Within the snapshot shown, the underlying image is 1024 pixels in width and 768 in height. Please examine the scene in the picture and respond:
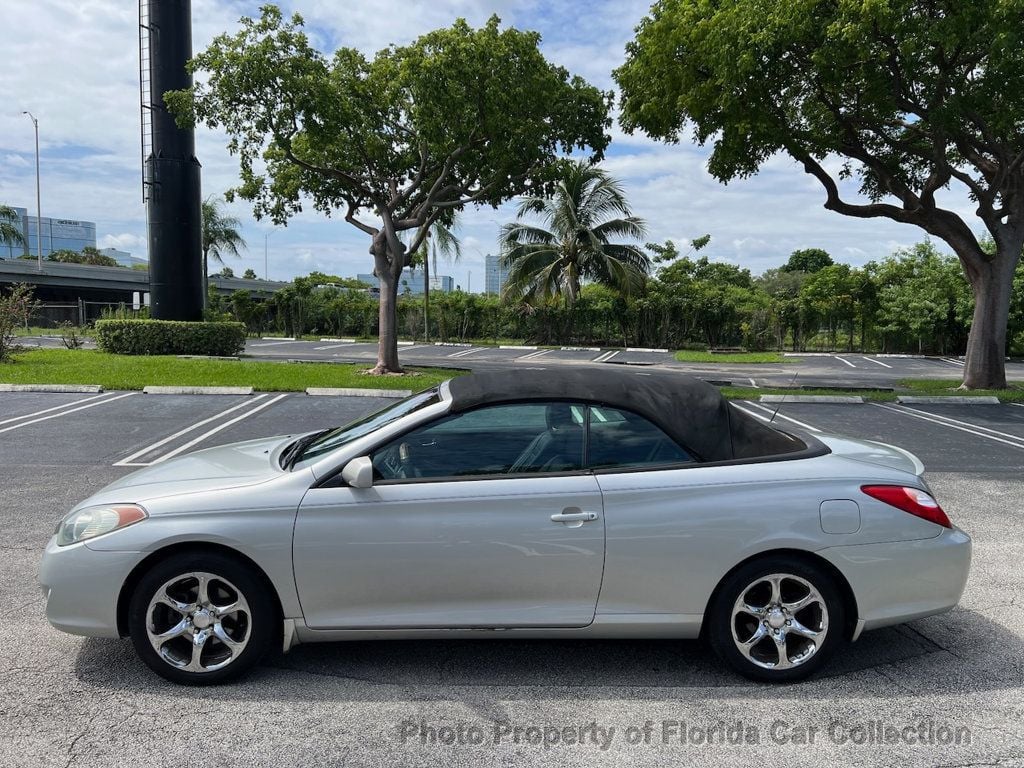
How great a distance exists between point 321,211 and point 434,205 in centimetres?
320

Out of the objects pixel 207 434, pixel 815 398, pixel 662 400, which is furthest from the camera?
pixel 815 398

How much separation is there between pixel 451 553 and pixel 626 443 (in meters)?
0.99

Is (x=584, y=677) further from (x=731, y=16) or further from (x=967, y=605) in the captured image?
(x=731, y=16)

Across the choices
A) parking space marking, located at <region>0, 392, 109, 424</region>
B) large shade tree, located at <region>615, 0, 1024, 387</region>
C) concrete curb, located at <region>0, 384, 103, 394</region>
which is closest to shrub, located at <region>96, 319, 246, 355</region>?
concrete curb, located at <region>0, 384, 103, 394</region>

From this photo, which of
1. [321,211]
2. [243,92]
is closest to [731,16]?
[243,92]

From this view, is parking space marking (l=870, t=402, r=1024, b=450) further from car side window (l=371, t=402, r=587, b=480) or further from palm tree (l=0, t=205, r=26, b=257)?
palm tree (l=0, t=205, r=26, b=257)

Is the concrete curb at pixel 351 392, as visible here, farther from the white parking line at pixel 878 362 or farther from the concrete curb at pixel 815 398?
the white parking line at pixel 878 362

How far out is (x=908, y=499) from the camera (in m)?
3.57

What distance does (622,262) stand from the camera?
3488cm

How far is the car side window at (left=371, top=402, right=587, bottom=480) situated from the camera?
3545mm

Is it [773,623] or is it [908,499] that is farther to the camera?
[908,499]

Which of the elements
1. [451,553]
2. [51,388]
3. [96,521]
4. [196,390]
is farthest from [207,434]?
[451,553]

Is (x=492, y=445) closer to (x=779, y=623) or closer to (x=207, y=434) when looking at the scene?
(x=779, y=623)

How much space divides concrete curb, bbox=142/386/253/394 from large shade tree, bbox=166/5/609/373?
461 cm
